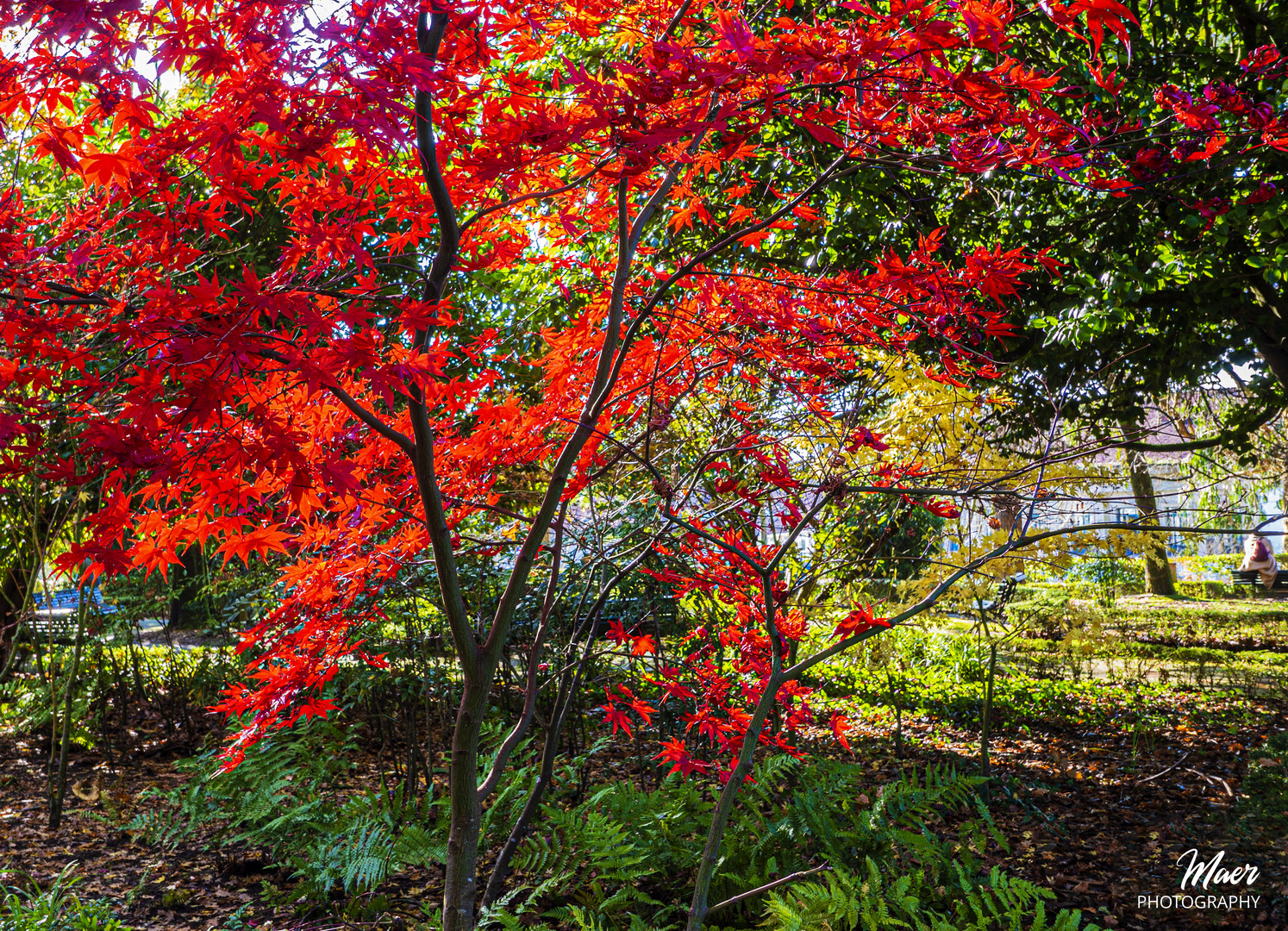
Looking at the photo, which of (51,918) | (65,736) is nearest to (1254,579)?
(65,736)

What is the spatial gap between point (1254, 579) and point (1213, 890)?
15052 millimetres

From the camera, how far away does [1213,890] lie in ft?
11.1

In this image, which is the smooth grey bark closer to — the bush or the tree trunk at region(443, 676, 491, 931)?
the bush

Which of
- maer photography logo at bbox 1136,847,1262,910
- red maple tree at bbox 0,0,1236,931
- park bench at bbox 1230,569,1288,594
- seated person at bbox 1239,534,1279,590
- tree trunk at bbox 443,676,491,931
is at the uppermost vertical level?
red maple tree at bbox 0,0,1236,931

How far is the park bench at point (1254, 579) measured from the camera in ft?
49.5

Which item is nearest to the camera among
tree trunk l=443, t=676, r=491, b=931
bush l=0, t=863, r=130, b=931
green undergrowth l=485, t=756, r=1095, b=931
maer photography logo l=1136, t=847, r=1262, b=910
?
tree trunk l=443, t=676, r=491, b=931

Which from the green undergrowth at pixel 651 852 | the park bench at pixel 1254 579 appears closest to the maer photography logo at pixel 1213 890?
the green undergrowth at pixel 651 852

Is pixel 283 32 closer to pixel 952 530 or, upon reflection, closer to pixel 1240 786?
pixel 952 530

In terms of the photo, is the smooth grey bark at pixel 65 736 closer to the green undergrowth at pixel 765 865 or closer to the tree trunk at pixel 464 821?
the green undergrowth at pixel 765 865

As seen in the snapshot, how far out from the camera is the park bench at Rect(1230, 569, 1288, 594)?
15.1m

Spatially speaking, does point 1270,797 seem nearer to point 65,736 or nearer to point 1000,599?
point 1000,599

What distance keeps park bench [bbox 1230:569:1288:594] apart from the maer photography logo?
14100 mm

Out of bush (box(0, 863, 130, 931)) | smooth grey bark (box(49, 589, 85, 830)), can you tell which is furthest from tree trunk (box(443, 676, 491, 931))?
Answer: smooth grey bark (box(49, 589, 85, 830))

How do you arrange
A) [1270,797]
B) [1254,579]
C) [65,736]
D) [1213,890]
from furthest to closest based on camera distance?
[1254,579] → [65,736] → [1270,797] → [1213,890]
